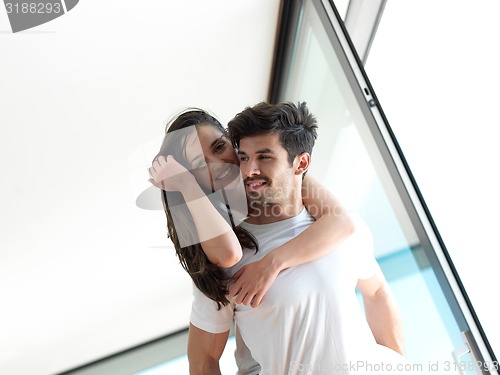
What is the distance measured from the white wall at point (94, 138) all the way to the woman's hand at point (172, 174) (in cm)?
51

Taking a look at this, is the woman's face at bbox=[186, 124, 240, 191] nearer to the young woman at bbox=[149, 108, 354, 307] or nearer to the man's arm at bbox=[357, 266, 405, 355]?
the young woman at bbox=[149, 108, 354, 307]

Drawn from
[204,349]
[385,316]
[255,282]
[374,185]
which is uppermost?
[374,185]

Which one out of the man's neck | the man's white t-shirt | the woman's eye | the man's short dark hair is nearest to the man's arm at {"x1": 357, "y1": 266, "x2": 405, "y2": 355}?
the man's white t-shirt

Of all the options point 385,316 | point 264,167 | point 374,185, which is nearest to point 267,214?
point 264,167

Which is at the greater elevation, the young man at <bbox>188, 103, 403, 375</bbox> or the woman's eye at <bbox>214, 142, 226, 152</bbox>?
the woman's eye at <bbox>214, 142, 226, 152</bbox>

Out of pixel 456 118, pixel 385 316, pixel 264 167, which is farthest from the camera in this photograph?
pixel 456 118

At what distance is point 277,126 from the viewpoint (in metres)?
1.04

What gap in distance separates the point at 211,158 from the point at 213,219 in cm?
16

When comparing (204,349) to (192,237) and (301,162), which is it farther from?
(301,162)

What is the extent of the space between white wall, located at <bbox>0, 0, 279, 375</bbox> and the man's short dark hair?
52 cm

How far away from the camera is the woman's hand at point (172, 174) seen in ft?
3.09

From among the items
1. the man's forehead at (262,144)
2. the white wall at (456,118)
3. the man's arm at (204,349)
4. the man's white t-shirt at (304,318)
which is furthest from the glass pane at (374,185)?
the man's arm at (204,349)

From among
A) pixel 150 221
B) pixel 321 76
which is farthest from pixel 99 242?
pixel 321 76

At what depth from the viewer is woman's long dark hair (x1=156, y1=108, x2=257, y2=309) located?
0.98 meters
